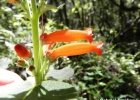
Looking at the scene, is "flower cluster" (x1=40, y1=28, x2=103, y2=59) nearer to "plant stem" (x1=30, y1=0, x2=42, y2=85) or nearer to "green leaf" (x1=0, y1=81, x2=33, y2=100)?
"plant stem" (x1=30, y1=0, x2=42, y2=85)

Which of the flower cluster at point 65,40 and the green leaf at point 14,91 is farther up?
the flower cluster at point 65,40

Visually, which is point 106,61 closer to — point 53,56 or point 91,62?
point 91,62

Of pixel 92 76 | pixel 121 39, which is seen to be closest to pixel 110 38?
pixel 121 39

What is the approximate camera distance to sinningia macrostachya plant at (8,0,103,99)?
72 cm

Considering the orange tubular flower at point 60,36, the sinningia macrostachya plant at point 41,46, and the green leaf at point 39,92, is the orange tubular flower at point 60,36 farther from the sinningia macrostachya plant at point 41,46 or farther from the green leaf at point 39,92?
the green leaf at point 39,92

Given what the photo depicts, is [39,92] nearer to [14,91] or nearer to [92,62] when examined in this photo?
[14,91]

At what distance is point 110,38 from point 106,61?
3.66m

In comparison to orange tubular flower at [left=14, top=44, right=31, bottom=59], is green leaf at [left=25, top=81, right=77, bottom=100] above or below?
below

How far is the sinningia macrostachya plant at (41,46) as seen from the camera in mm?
718

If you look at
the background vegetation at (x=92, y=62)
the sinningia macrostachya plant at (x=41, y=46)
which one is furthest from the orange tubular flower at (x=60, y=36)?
the background vegetation at (x=92, y=62)

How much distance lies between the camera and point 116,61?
348cm

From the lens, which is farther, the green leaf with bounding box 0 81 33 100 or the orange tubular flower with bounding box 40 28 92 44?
the orange tubular flower with bounding box 40 28 92 44

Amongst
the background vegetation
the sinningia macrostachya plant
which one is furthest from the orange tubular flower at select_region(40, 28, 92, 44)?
the background vegetation

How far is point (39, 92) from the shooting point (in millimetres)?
609
